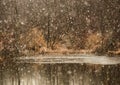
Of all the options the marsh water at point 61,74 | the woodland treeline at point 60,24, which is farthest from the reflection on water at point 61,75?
the woodland treeline at point 60,24

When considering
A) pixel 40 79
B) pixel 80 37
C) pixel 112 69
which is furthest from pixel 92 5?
pixel 40 79

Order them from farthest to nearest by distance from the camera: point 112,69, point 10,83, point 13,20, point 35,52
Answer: point 13,20
point 35,52
point 112,69
point 10,83

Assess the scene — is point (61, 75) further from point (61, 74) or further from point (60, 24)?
point (60, 24)

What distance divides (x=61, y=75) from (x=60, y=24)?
3934mm

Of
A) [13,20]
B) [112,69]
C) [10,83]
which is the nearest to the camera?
[10,83]

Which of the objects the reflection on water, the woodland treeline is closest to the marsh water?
the reflection on water

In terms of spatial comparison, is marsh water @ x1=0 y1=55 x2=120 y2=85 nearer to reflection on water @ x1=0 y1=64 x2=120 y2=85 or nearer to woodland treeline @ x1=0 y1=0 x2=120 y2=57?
reflection on water @ x1=0 y1=64 x2=120 y2=85

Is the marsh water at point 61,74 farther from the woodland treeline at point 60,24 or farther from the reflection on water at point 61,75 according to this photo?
the woodland treeline at point 60,24

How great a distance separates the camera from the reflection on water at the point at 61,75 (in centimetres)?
411

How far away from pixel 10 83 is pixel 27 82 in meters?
0.24

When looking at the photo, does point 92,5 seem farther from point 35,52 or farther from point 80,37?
point 35,52

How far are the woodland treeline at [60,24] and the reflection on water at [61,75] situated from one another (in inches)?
106

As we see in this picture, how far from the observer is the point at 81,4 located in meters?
8.17

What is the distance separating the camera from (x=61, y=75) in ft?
14.3
